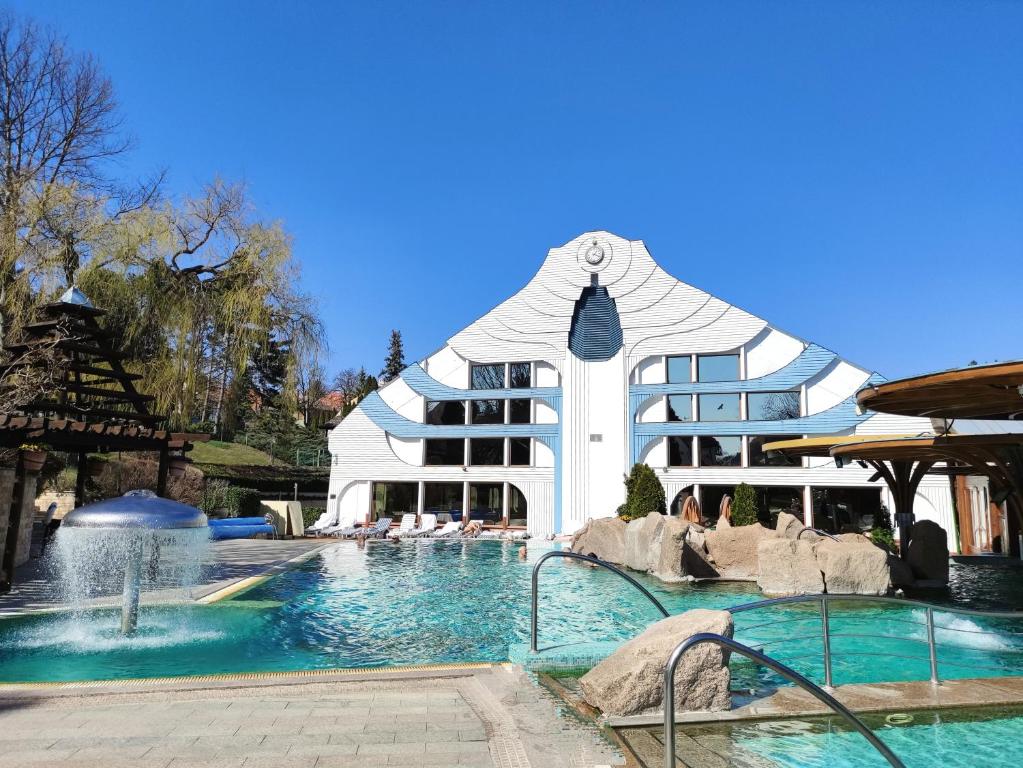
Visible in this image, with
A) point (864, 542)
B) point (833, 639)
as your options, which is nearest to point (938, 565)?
point (864, 542)

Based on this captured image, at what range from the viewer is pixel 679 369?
29359mm

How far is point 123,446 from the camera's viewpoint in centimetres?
1394

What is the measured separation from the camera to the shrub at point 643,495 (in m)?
25.6

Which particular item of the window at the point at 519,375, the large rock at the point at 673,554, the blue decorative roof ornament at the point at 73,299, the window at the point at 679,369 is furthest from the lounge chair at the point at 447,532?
the blue decorative roof ornament at the point at 73,299

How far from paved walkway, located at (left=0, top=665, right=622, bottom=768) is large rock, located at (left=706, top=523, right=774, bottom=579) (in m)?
11.7

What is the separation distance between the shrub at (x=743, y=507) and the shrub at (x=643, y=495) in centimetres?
273

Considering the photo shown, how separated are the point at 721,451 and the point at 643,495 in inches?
190

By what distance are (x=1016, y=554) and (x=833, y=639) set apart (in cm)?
1571

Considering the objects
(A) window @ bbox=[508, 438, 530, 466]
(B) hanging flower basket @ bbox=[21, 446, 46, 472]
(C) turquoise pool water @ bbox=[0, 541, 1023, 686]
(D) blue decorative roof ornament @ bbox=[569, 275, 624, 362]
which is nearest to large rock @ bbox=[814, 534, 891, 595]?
(C) turquoise pool water @ bbox=[0, 541, 1023, 686]

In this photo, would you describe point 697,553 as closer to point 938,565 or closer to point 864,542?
point 864,542

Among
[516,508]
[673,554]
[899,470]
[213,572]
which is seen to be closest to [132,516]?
[213,572]

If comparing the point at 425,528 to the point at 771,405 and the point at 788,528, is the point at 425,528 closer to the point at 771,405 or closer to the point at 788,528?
the point at 771,405

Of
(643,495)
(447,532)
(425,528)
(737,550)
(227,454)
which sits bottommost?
(447,532)

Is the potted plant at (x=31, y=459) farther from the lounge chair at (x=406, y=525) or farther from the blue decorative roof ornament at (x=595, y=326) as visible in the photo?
the blue decorative roof ornament at (x=595, y=326)
